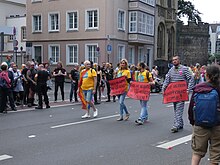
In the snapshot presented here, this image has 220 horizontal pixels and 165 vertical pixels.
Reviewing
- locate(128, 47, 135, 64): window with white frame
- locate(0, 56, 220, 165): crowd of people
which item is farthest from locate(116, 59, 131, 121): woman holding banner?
locate(128, 47, 135, 64): window with white frame

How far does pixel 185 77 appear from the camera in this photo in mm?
9117

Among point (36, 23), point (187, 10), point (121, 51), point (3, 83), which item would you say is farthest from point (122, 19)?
point (187, 10)

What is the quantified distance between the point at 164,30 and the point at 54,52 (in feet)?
47.8

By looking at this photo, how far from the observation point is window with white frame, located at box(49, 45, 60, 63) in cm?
3575

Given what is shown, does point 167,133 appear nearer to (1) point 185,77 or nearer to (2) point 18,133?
(1) point 185,77

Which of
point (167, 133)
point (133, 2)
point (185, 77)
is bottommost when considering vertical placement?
point (167, 133)

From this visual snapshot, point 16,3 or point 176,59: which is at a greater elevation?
point 16,3

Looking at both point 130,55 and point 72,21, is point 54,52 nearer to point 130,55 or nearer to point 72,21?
point 72,21

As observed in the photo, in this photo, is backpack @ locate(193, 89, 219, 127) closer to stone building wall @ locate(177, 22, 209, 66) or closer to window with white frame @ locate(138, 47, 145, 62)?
window with white frame @ locate(138, 47, 145, 62)

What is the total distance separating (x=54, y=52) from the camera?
118ft

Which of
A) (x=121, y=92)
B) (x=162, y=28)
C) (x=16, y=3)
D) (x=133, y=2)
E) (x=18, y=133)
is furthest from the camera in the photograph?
(x=16, y=3)

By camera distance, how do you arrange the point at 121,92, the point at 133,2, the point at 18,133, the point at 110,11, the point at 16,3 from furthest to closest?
the point at 16,3 → the point at 133,2 → the point at 110,11 → the point at 121,92 → the point at 18,133

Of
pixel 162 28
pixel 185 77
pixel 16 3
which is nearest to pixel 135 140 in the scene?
pixel 185 77

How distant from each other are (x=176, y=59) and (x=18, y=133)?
433 cm
